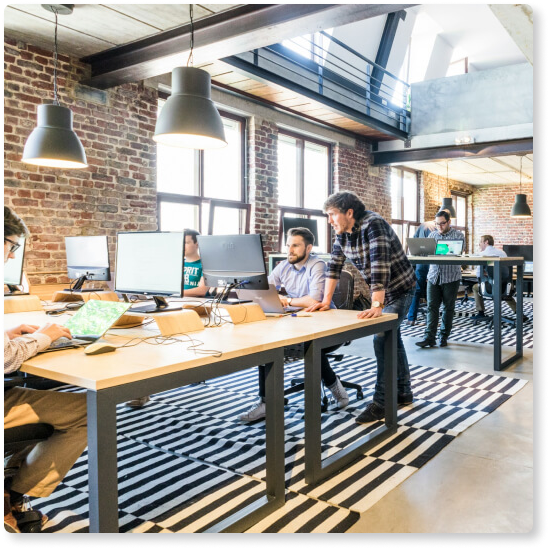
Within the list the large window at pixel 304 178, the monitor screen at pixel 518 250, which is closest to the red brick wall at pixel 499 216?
the monitor screen at pixel 518 250

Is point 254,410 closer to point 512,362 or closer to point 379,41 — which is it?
point 512,362

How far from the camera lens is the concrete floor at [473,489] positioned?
1.95 metres

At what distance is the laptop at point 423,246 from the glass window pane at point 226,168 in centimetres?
236

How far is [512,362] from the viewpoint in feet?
15.6

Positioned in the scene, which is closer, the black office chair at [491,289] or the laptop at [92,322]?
the laptop at [92,322]

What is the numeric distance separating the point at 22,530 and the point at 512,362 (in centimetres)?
434

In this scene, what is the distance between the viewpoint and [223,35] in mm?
3889

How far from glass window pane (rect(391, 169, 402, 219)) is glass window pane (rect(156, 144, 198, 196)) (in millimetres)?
5187

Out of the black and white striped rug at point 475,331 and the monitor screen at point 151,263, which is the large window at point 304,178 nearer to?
the black and white striped rug at point 475,331

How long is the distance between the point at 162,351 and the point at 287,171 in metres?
5.97

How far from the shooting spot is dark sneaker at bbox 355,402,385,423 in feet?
10.2

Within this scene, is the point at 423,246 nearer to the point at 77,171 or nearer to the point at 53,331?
the point at 77,171

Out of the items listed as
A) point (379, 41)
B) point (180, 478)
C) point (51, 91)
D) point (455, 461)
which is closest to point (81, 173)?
point (51, 91)

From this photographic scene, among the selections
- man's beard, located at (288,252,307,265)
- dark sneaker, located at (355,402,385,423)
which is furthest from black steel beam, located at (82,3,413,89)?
dark sneaker, located at (355,402,385,423)
